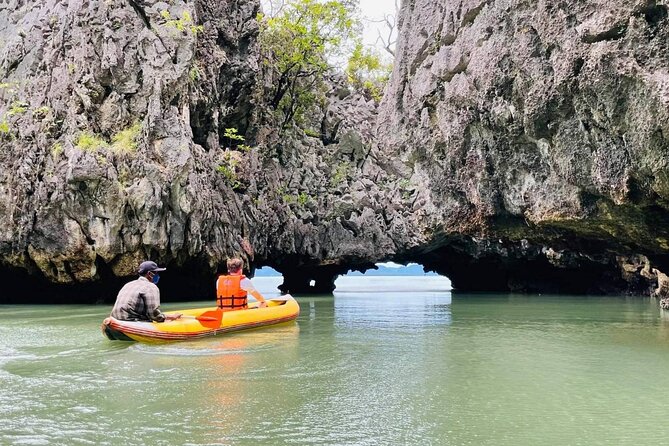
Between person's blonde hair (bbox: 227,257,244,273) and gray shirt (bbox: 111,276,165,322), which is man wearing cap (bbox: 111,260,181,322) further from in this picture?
person's blonde hair (bbox: 227,257,244,273)

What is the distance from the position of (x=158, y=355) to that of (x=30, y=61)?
54.8 feet

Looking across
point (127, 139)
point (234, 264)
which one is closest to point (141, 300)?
point (234, 264)

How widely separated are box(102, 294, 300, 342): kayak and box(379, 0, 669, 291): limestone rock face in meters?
4.92

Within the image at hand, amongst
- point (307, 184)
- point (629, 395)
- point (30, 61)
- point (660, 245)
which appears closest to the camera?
point (629, 395)

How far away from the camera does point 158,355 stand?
875cm

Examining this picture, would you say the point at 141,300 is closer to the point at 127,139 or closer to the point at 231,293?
the point at 231,293

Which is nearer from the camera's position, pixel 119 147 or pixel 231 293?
pixel 231 293

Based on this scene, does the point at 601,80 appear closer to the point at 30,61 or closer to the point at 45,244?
the point at 45,244

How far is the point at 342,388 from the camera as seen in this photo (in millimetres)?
6500

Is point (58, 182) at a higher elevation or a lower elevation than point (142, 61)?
lower

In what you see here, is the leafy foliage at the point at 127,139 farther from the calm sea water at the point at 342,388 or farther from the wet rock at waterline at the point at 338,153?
the calm sea water at the point at 342,388

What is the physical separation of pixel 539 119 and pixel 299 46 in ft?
62.0

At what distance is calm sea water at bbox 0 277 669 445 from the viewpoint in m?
4.77

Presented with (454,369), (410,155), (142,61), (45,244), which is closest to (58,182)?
(45,244)
